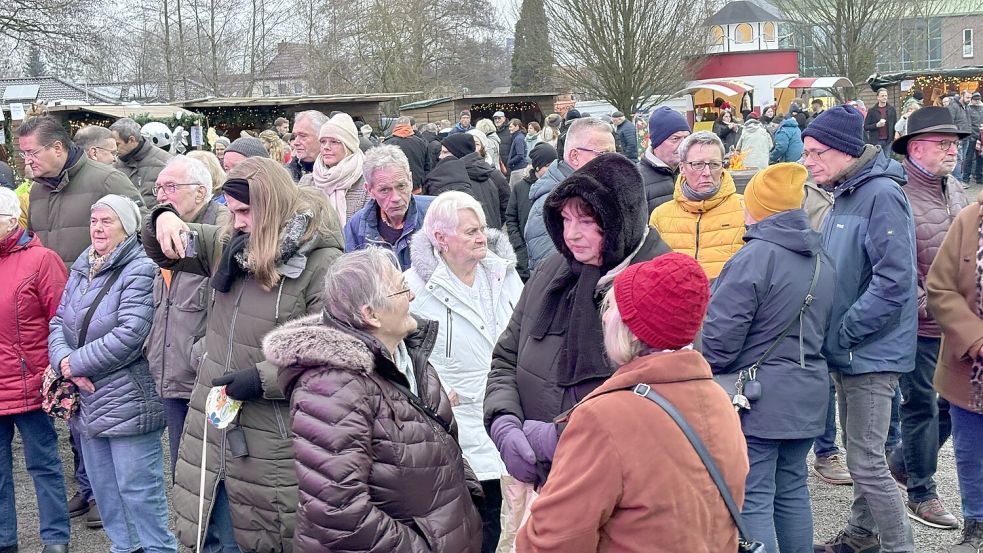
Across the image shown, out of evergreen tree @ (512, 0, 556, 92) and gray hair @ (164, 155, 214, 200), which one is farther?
evergreen tree @ (512, 0, 556, 92)

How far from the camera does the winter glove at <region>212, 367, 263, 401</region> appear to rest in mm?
3545

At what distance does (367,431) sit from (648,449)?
1005 millimetres

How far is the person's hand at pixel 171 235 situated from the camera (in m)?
3.91

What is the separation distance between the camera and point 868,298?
4.47m

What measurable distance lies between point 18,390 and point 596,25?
2985cm

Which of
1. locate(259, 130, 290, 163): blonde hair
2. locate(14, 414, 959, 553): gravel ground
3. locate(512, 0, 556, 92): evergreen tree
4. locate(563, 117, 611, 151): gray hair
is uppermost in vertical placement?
locate(512, 0, 556, 92): evergreen tree

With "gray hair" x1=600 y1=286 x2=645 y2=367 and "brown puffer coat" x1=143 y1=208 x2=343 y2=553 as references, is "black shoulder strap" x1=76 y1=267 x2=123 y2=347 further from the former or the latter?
"gray hair" x1=600 y1=286 x2=645 y2=367

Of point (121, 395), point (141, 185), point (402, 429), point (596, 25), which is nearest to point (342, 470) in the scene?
point (402, 429)

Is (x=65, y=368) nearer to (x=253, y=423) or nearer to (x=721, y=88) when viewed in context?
(x=253, y=423)

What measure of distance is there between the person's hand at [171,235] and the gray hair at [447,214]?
1.00m

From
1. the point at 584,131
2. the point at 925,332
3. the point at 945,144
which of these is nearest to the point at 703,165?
the point at 584,131

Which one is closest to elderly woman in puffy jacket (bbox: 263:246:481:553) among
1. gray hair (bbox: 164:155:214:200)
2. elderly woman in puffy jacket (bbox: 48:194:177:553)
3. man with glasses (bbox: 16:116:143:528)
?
gray hair (bbox: 164:155:214:200)

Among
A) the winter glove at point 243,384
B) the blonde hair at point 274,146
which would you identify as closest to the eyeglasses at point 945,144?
the winter glove at point 243,384

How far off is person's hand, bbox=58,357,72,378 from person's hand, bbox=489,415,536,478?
2.51 metres
